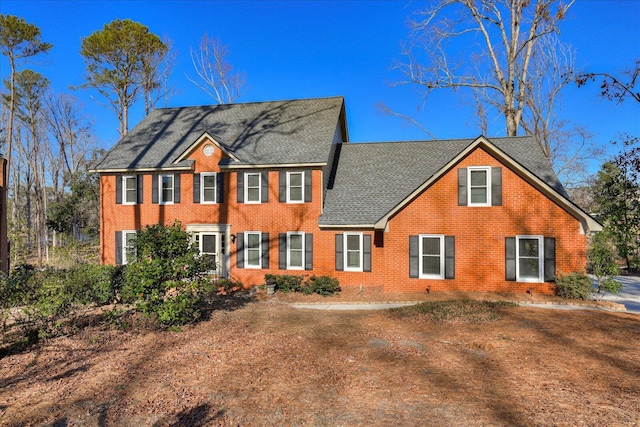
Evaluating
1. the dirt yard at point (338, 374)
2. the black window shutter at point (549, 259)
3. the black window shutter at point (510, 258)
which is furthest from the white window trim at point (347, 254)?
the black window shutter at point (549, 259)

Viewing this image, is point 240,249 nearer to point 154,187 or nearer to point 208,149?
point 208,149

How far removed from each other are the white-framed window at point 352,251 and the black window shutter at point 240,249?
5.38 metres

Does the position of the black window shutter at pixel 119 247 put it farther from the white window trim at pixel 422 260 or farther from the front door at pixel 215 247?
the white window trim at pixel 422 260

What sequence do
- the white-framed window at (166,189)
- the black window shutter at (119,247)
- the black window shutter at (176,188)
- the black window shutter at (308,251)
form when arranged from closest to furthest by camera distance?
the black window shutter at (308,251) → the black window shutter at (176,188) → the white-framed window at (166,189) → the black window shutter at (119,247)

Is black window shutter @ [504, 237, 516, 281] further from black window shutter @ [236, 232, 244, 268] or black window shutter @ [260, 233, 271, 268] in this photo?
black window shutter @ [236, 232, 244, 268]

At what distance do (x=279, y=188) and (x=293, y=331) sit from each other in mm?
9291

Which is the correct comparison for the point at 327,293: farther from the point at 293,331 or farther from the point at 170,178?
the point at 170,178

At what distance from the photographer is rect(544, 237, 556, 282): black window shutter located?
45.1 feet

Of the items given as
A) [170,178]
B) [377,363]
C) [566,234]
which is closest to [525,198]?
[566,234]

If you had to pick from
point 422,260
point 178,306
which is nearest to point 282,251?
point 422,260

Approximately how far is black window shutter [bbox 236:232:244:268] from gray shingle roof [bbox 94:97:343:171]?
3.84 m

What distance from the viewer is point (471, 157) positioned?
14.7 m

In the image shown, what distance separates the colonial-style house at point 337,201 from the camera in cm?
1418

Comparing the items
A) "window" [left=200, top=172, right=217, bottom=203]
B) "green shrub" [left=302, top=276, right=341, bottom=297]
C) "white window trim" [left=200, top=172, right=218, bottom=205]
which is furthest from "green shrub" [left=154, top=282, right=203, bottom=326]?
"window" [left=200, top=172, right=217, bottom=203]
